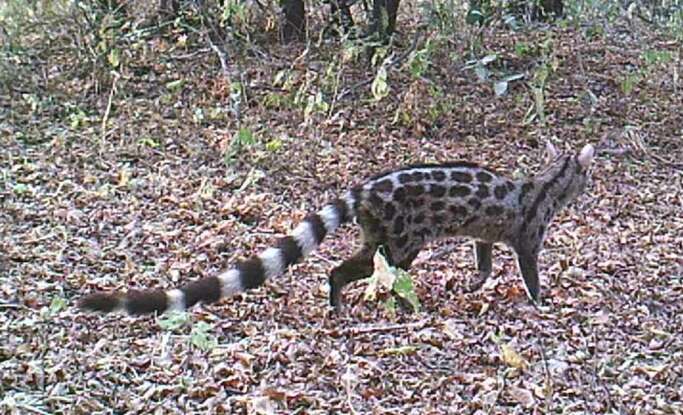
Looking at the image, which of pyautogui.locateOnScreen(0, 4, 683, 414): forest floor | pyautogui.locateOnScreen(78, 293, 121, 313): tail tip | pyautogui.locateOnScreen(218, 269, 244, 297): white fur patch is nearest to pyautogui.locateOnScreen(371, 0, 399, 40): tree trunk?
pyautogui.locateOnScreen(0, 4, 683, 414): forest floor

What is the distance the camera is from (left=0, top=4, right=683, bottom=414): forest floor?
4.62m

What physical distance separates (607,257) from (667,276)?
0.41 meters

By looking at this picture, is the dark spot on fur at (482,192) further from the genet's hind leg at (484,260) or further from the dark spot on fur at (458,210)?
the genet's hind leg at (484,260)

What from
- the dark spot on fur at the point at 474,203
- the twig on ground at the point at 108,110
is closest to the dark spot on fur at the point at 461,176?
the dark spot on fur at the point at 474,203

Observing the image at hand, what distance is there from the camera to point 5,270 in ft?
19.7

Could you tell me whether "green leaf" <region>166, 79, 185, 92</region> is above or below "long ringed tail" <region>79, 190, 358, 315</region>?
below

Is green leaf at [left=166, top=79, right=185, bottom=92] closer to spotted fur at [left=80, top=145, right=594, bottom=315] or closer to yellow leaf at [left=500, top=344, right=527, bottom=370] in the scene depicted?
spotted fur at [left=80, top=145, right=594, bottom=315]

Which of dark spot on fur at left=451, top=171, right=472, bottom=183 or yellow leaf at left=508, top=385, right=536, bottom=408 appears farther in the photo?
dark spot on fur at left=451, top=171, right=472, bottom=183

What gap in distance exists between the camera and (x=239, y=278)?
5113 millimetres

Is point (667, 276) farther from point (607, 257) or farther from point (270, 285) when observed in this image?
point (270, 285)

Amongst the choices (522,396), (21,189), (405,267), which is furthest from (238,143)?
(522,396)

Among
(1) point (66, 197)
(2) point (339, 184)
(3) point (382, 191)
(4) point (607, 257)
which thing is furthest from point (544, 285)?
(1) point (66, 197)

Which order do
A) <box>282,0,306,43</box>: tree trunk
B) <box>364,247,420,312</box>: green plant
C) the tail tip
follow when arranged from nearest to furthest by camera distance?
the tail tip < <box>364,247,420,312</box>: green plant < <box>282,0,306,43</box>: tree trunk

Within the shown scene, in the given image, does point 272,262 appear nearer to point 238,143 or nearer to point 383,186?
point 383,186
